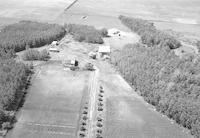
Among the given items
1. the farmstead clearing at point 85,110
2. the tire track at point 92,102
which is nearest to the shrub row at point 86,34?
the tire track at point 92,102

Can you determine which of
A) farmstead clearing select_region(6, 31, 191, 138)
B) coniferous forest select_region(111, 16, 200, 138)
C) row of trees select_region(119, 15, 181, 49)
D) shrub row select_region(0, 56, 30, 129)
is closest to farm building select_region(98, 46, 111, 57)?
coniferous forest select_region(111, 16, 200, 138)

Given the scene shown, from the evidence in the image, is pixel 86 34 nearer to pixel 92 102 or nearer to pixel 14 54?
pixel 14 54

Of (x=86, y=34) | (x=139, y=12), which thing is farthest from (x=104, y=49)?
(x=139, y=12)

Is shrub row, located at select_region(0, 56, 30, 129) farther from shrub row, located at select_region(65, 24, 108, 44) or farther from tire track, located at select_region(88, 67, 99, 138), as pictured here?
shrub row, located at select_region(65, 24, 108, 44)

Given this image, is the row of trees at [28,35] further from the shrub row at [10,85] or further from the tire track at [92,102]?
the tire track at [92,102]

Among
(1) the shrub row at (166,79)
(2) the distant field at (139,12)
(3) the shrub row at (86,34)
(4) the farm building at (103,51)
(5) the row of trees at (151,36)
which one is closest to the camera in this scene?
(1) the shrub row at (166,79)

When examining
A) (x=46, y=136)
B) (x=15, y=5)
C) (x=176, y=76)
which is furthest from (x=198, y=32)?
(x=15, y=5)

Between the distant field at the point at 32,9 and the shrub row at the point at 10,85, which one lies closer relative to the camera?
the shrub row at the point at 10,85
